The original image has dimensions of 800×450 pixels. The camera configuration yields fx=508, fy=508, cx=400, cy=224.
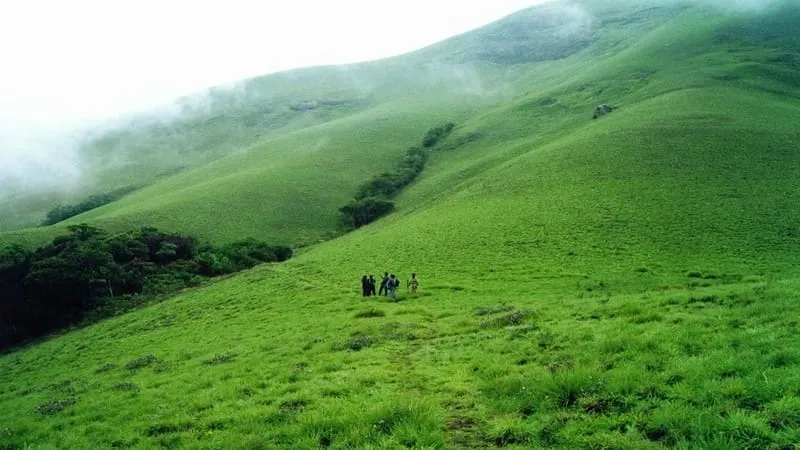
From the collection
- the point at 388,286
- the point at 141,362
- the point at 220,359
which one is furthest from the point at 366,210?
the point at 220,359

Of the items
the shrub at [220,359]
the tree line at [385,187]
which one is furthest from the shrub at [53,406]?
the tree line at [385,187]

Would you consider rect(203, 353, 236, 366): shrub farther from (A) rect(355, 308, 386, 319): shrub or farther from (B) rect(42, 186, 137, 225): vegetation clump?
(B) rect(42, 186, 137, 225): vegetation clump

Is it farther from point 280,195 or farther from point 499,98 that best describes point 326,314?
point 499,98

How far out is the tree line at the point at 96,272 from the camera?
5606 centimetres

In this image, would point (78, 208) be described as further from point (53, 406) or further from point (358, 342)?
point (358, 342)

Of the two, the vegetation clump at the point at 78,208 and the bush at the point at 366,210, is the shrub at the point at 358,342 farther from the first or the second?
the vegetation clump at the point at 78,208

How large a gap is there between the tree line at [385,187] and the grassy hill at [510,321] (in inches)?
159

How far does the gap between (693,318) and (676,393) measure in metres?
5.73

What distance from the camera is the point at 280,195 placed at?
98.5 metres

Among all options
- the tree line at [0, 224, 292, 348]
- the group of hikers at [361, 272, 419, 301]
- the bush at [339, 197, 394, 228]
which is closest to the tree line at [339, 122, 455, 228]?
the bush at [339, 197, 394, 228]

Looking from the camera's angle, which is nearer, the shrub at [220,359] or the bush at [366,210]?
the shrub at [220,359]

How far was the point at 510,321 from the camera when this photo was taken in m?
20.9

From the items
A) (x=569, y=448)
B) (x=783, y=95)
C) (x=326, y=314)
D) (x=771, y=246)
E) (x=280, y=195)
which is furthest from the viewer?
(x=280, y=195)

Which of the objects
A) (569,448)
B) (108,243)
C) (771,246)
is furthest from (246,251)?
(569,448)
